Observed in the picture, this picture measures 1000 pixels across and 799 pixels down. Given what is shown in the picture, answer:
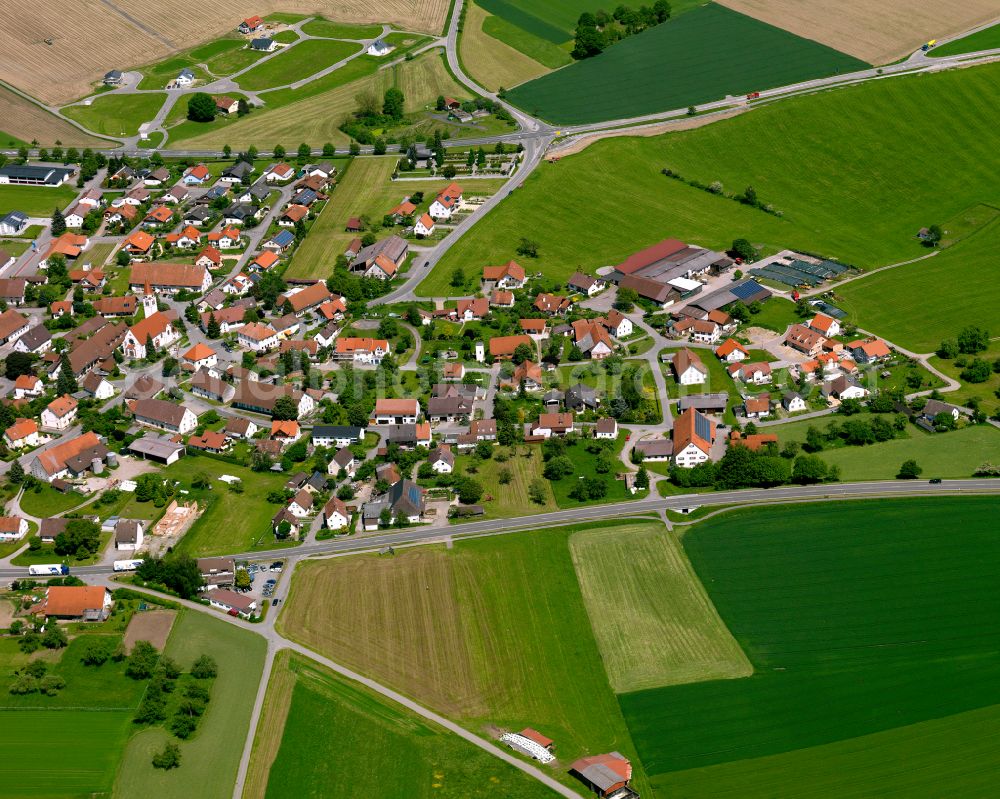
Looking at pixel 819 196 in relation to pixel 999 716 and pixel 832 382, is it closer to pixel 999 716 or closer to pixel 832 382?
pixel 832 382

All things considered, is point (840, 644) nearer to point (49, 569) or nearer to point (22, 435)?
point (49, 569)

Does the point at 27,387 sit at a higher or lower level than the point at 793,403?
lower

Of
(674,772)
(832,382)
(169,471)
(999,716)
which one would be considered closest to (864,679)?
(999,716)

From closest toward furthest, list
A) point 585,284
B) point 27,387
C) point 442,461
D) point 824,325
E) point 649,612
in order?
point 649,612 → point 442,461 → point 27,387 → point 824,325 → point 585,284

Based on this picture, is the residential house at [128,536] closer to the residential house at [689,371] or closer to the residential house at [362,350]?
the residential house at [362,350]

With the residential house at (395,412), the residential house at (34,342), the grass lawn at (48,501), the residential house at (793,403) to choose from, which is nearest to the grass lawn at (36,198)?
the residential house at (34,342)

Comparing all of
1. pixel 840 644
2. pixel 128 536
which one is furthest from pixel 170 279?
pixel 840 644

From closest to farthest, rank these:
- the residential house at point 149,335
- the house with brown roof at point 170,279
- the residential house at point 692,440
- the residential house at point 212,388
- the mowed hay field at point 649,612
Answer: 1. the mowed hay field at point 649,612
2. the residential house at point 692,440
3. the residential house at point 212,388
4. the residential house at point 149,335
5. the house with brown roof at point 170,279

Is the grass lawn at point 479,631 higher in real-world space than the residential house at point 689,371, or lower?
lower
